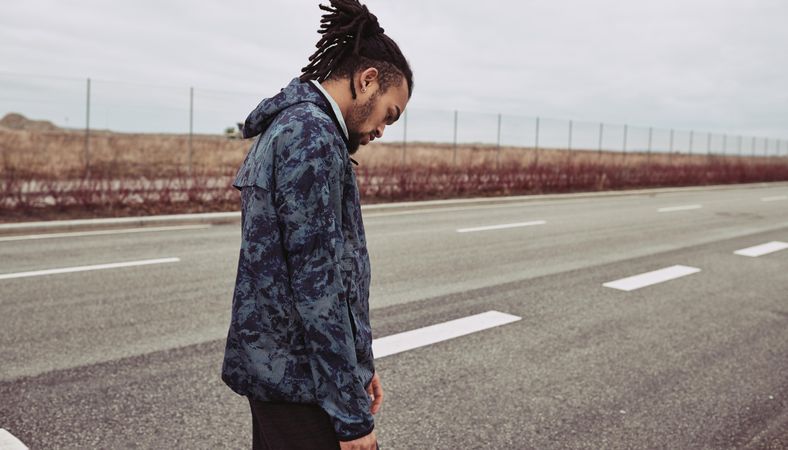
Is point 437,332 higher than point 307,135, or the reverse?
point 307,135

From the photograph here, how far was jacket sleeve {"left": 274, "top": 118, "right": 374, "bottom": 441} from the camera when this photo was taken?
1.55 metres

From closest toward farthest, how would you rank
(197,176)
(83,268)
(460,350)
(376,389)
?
(376,389)
(460,350)
(83,268)
(197,176)

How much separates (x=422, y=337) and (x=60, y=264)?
195 inches

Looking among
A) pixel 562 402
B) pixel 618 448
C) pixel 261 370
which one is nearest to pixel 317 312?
pixel 261 370

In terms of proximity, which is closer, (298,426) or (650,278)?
(298,426)

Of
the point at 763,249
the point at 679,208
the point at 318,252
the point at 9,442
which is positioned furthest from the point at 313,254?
the point at 679,208

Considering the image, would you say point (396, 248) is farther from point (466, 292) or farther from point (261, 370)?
point (261, 370)

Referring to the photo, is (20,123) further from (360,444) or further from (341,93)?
(360,444)

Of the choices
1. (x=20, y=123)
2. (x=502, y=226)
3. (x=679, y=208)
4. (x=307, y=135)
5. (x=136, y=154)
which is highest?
(x=20, y=123)

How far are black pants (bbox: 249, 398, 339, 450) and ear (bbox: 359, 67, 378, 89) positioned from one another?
33.4 inches

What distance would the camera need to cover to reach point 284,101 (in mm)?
1674

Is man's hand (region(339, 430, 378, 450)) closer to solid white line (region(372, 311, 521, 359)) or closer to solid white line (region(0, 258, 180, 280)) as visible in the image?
solid white line (region(372, 311, 521, 359))

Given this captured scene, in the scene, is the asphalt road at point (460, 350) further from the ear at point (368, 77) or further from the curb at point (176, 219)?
the ear at point (368, 77)

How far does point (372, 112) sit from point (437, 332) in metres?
4.12
